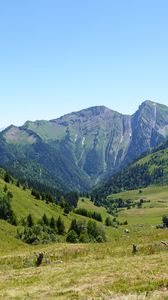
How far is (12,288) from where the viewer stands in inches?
1431

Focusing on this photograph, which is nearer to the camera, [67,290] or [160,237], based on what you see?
[67,290]

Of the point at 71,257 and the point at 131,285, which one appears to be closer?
the point at 131,285

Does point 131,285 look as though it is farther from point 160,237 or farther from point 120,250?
point 160,237

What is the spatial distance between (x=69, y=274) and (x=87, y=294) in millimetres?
9465

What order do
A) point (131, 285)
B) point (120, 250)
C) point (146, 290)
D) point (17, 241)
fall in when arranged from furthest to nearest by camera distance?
point (17, 241), point (120, 250), point (131, 285), point (146, 290)

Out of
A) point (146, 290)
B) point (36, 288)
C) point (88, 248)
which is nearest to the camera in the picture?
point (146, 290)

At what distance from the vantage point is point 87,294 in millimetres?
30406

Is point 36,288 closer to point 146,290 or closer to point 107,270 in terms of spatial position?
point 107,270

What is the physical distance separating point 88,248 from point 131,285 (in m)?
27.2

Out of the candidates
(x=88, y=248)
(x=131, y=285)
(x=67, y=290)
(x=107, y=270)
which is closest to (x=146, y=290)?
(x=131, y=285)

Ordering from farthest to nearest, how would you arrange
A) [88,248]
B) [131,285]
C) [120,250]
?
[88,248]
[120,250]
[131,285]

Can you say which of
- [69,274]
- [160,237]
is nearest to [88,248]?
[160,237]

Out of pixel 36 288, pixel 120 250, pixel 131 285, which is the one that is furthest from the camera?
pixel 120 250

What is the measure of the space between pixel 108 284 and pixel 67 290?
312 cm
